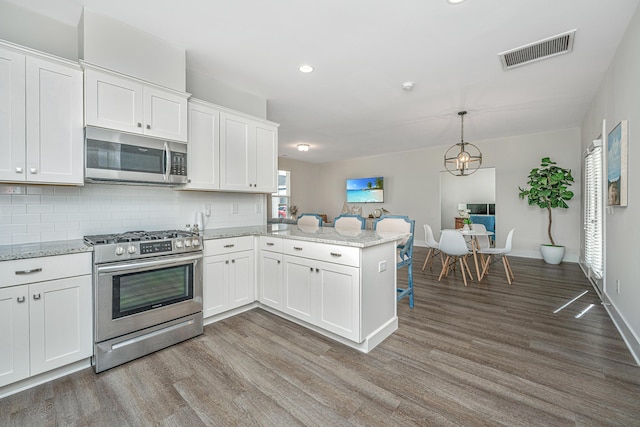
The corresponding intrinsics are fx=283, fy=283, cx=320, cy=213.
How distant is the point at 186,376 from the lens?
197cm

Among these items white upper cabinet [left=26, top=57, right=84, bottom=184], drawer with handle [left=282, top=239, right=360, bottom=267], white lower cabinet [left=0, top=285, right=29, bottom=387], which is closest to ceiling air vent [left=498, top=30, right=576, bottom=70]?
drawer with handle [left=282, top=239, right=360, bottom=267]

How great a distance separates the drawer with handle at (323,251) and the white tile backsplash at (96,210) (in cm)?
124

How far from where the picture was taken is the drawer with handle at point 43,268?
1730mm

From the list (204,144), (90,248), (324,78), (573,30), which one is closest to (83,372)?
(90,248)

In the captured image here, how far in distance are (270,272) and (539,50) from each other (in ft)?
11.3

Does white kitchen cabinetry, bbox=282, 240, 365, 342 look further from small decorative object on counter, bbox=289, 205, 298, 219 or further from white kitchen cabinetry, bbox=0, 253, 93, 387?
small decorative object on counter, bbox=289, 205, 298, 219

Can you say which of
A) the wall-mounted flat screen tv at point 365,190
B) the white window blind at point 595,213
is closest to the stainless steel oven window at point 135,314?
the white window blind at point 595,213

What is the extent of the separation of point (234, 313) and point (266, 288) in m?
0.43

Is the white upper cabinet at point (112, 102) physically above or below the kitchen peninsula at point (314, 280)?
above

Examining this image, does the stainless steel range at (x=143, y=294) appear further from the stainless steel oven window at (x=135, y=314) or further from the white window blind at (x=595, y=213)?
the white window blind at (x=595, y=213)

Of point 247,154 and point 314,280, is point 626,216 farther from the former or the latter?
point 247,154

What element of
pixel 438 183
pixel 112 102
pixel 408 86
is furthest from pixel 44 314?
pixel 438 183

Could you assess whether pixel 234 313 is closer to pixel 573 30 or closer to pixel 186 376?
pixel 186 376

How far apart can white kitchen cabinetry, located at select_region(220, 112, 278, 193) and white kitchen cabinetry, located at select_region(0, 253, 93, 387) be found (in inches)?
61.0
